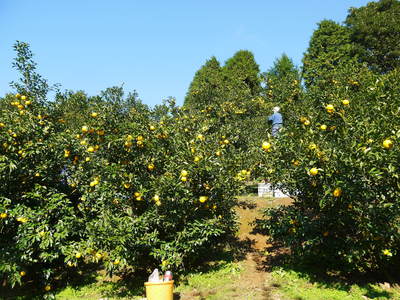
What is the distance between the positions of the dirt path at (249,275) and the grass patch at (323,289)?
0.22 m

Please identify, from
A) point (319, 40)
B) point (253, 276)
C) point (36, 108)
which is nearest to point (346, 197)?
point (253, 276)

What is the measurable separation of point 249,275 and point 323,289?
47.7 inches

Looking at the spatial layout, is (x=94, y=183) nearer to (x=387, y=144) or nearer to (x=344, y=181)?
(x=344, y=181)

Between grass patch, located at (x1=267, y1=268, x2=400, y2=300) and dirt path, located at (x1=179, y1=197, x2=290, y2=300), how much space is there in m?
0.22

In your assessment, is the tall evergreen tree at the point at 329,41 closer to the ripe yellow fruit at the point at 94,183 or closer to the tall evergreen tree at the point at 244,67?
the tall evergreen tree at the point at 244,67

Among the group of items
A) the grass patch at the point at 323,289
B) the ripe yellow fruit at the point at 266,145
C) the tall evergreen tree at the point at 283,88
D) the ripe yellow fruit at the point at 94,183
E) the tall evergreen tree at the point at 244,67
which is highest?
the tall evergreen tree at the point at 244,67

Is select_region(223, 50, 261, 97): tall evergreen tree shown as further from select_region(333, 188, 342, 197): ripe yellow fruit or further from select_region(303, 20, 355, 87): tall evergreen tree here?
select_region(333, 188, 342, 197): ripe yellow fruit

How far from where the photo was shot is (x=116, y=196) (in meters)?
5.03

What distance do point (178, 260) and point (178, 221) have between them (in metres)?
0.58

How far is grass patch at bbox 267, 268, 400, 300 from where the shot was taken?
14.3ft

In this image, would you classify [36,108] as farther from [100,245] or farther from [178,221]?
[178,221]

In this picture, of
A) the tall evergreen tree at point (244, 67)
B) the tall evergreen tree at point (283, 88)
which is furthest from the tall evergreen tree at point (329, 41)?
the tall evergreen tree at point (283, 88)

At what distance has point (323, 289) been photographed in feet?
15.2

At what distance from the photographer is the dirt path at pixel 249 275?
476 centimetres
